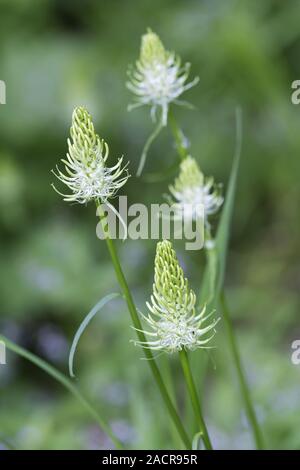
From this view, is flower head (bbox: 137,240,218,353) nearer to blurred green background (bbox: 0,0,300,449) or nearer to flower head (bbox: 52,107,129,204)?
flower head (bbox: 52,107,129,204)

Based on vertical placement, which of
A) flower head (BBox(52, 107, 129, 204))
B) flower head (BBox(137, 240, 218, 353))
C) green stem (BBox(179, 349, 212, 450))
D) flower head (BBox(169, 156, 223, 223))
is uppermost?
flower head (BBox(169, 156, 223, 223))

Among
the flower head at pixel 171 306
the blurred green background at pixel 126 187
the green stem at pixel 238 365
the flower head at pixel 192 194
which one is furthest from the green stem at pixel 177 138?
the blurred green background at pixel 126 187

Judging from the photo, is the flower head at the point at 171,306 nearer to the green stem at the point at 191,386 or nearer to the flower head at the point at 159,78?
the green stem at the point at 191,386

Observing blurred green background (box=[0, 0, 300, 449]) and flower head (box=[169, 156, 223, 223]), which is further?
blurred green background (box=[0, 0, 300, 449])

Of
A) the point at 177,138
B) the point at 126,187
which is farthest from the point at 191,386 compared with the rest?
the point at 126,187

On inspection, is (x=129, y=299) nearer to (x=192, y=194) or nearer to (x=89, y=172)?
(x=89, y=172)

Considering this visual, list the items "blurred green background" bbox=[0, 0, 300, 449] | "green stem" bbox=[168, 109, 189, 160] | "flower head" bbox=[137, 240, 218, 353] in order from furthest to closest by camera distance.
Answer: "blurred green background" bbox=[0, 0, 300, 449]
"green stem" bbox=[168, 109, 189, 160]
"flower head" bbox=[137, 240, 218, 353]

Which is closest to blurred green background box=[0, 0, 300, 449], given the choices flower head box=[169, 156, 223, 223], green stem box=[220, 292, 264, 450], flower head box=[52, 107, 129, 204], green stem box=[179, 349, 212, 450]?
green stem box=[220, 292, 264, 450]
